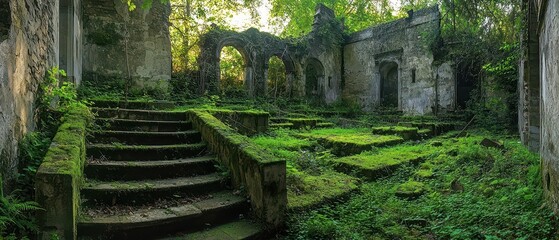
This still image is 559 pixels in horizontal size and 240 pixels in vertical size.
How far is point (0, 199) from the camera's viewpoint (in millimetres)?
2449

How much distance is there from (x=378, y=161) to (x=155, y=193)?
163 inches

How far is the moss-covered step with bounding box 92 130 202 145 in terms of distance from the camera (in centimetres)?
488

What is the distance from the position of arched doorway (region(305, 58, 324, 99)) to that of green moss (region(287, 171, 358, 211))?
13.7 meters

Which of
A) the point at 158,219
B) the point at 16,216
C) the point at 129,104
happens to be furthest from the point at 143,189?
the point at 129,104

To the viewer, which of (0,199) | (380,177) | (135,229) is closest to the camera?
(0,199)

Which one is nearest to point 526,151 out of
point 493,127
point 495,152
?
point 495,152

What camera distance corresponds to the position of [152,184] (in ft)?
12.8

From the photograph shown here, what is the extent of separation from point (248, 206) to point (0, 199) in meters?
2.27

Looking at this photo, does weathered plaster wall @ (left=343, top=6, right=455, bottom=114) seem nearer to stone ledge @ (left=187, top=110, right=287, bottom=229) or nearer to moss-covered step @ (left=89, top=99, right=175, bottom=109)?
moss-covered step @ (left=89, top=99, right=175, bottom=109)

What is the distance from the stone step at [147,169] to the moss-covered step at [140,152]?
8.8 inches

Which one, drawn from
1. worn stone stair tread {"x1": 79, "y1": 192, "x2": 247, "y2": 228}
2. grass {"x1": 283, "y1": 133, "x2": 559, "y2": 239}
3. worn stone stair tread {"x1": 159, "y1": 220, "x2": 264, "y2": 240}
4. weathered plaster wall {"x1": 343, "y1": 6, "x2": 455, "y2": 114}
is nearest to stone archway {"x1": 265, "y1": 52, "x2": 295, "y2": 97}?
weathered plaster wall {"x1": 343, "y1": 6, "x2": 455, "y2": 114}

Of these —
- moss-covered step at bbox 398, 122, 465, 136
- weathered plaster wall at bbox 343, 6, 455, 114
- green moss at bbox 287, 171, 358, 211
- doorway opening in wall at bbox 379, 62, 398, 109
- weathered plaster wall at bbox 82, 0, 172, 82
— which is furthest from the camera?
doorway opening in wall at bbox 379, 62, 398, 109

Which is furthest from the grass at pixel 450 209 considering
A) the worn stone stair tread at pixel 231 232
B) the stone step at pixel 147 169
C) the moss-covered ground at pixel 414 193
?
the stone step at pixel 147 169

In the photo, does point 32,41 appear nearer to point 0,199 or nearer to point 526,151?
point 0,199
